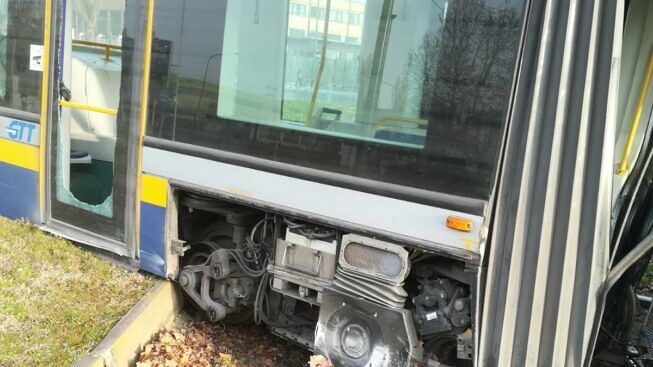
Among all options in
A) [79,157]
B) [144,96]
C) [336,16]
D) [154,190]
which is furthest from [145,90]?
→ [79,157]

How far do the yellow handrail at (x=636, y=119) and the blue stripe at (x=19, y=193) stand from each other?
397 centimetres

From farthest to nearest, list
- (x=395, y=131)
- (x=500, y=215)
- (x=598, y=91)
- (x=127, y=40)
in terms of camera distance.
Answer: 1. (x=127, y=40)
2. (x=395, y=131)
3. (x=500, y=215)
4. (x=598, y=91)

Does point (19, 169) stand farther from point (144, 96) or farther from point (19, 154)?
point (144, 96)

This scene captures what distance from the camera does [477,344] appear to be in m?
2.54

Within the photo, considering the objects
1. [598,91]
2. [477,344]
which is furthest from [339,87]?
[477,344]

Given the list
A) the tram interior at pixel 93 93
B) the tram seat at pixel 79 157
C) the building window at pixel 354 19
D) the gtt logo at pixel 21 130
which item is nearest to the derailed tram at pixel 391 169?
the building window at pixel 354 19

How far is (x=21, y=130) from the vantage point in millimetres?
4395

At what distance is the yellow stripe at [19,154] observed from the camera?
4348 millimetres

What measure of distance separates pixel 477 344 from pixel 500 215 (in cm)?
58

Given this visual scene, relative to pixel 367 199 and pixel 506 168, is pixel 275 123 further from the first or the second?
pixel 506 168

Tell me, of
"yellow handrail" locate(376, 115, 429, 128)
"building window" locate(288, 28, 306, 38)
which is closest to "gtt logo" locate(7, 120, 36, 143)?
"building window" locate(288, 28, 306, 38)

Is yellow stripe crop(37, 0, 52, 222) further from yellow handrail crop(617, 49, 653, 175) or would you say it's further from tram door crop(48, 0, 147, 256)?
yellow handrail crop(617, 49, 653, 175)

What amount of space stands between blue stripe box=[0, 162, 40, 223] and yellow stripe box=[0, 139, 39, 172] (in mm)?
39

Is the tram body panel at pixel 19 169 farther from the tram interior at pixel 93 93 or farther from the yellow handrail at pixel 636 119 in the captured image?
the yellow handrail at pixel 636 119
